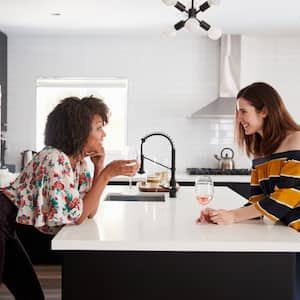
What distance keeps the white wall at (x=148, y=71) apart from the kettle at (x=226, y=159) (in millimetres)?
410

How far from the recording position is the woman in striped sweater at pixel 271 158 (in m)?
1.97

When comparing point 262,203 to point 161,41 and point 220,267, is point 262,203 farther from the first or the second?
point 161,41

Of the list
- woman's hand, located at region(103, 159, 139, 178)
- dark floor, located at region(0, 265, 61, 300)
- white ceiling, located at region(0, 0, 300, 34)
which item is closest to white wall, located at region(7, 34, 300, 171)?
white ceiling, located at region(0, 0, 300, 34)

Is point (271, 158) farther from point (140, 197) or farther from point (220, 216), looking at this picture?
point (140, 197)

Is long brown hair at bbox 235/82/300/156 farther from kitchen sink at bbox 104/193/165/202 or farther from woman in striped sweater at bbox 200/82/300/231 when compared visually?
kitchen sink at bbox 104/193/165/202

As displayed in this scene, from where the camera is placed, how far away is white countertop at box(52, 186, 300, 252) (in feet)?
5.95

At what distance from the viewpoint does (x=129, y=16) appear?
488cm

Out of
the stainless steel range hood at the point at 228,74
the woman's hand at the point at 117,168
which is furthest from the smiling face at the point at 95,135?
the stainless steel range hood at the point at 228,74

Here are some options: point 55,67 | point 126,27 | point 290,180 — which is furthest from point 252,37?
point 290,180

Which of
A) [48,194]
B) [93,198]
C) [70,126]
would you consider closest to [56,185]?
[48,194]

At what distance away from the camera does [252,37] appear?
19.2 feet

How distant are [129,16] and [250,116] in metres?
3.03

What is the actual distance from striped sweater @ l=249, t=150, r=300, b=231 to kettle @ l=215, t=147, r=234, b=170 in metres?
3.71

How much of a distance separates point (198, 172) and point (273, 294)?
3.76 metres
